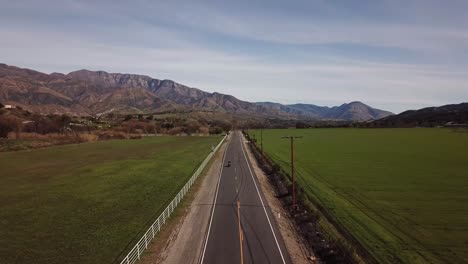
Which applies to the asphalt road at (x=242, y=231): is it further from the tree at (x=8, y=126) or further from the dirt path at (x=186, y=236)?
the tree at (x=8, y=126)

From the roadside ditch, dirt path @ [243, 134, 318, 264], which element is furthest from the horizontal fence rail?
the roadside ditch

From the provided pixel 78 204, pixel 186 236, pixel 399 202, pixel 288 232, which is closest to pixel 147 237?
pixel 186 236

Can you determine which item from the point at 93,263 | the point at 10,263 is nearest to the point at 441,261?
the point at 93,263

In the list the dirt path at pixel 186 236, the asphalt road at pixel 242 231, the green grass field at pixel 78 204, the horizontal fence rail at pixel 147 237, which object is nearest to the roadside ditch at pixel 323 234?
the asphalt road at pixel 242 231

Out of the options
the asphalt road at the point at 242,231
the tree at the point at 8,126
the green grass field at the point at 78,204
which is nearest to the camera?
the asphalt road at the point at 242,231

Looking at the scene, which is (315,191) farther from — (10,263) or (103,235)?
(10,263)

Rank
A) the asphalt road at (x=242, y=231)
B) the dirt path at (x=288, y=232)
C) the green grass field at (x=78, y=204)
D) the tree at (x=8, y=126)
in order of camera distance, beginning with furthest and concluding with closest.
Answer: the tree at (x=8, y=126)
the green grass field at (x=78, y=204)
the dirt path at (x=288, y=232)
the asphalt road at (x=242, y=231)

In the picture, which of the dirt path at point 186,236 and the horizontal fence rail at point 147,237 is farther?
the dirt path at point 186,236

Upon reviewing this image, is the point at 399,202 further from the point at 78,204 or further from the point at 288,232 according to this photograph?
the point at 78,204
